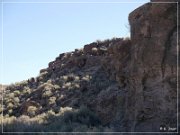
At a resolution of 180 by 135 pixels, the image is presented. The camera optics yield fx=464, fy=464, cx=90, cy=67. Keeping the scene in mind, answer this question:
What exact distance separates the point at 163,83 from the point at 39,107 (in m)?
13.3

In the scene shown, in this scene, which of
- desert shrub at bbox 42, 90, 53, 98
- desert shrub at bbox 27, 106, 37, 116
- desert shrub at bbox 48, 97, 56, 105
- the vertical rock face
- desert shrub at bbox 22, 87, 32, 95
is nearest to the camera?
the vertical rock face

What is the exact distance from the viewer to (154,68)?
15.8m

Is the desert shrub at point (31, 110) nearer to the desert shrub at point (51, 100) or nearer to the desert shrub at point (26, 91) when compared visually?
the desert shrub at point (51, 100)

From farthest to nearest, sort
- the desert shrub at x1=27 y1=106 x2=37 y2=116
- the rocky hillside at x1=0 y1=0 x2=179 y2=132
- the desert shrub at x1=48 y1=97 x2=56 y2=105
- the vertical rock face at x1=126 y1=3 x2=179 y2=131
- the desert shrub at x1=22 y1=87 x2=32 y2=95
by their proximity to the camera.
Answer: the desert shrub at x1=22 y1=87 x2=32 y2=95 < the desert shrub at x1=48 y1=97 x2=56 y2=105 < the desert shrub at x1=27 y1=106 x2=37 y2=116 < the rocky hillside at x1=0 y1=0 x2=179 y2=132 < the vertical rock face at x1=126 y1=3 x2=179 y2=131

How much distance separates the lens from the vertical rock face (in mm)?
15203

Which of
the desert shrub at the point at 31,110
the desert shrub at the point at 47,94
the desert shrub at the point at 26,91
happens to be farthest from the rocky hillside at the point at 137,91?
the desert shrub at the point at 26,91

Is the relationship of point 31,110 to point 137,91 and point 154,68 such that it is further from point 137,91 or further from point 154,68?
point 154,68

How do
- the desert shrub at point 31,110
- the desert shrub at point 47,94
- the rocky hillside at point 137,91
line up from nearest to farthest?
the rocky hillside at point 137,91 < the desert shrub at point 31,110 < the desert shrub at point 47,94

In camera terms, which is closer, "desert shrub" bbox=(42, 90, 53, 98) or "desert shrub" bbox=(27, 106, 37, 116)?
"desert shrub" bbox=(27, 106, 37, 116)

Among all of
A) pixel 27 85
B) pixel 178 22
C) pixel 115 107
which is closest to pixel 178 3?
pixel 178 22

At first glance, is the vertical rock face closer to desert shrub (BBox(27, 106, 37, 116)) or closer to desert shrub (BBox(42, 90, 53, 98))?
desert shrub (BBox(27, 106, 37, 116))

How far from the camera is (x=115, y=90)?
67.3 ft

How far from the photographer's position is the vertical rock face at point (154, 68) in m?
15.2

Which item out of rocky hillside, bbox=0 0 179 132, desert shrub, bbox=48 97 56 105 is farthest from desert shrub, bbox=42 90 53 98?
rocky hillside, bbox=0 0 179 132
